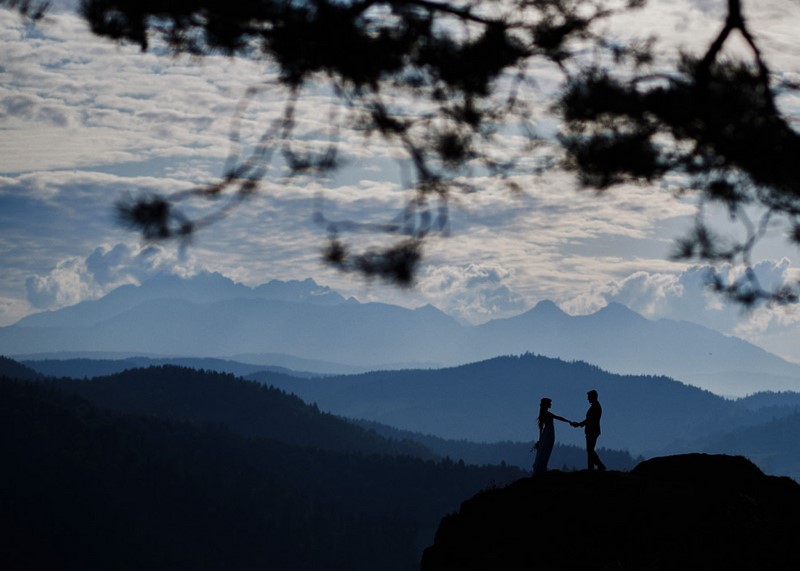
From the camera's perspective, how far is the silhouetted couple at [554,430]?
1888 cm

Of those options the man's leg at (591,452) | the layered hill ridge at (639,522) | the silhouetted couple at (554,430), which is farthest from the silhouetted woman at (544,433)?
the layered hill ridge at (639,522)

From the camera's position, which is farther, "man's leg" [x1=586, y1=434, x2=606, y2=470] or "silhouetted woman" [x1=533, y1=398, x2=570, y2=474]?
"silhouetted woman" [x1=533, y1=398, x2=570, y2=474]

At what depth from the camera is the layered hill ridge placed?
16.3 metres

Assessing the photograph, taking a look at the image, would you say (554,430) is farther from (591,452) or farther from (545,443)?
(591,452)

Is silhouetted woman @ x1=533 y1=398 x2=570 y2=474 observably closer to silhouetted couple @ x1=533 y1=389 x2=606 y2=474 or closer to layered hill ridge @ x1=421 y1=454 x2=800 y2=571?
silhouetted couple @ x1=533 y1=389 x2=606 y2=474

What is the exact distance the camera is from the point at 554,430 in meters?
19.9

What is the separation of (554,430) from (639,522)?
3.40 metres

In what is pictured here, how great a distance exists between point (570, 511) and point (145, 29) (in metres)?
12.4

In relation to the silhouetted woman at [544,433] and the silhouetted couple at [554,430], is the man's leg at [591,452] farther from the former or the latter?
the silhouetted woman at [544,433]

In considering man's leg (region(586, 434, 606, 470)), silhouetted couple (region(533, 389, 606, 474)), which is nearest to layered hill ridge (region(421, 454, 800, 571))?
man's leg (region(586, 434, 606, 470))

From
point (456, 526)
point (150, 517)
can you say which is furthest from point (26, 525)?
point (456, 526)

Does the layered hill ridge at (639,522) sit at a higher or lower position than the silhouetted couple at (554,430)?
lower

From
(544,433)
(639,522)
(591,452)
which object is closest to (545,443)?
(544,433)

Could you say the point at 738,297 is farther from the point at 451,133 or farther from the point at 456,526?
the point at 456,526
